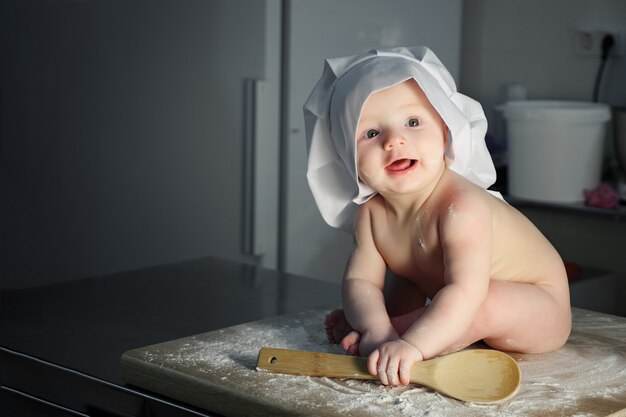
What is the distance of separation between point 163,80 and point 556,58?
1.20 m

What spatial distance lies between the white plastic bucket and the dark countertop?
1239 mm

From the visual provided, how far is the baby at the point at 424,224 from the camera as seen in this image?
82 centimetres

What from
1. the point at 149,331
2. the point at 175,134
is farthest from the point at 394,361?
the point at 175,134

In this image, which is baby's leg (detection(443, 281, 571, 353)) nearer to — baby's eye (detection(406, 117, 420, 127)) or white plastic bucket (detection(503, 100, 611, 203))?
baby's eye (detection(406, 117, 420, 127))

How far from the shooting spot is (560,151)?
2.32 metres

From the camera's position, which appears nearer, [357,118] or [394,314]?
[357,118]

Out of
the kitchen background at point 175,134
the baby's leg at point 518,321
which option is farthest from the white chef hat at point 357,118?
the kitchen background at point 175,134

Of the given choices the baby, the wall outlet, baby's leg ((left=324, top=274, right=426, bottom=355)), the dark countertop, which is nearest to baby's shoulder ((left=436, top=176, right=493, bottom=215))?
the baby

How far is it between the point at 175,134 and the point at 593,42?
1251mm

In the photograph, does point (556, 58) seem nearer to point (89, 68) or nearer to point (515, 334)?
point (89, 68)

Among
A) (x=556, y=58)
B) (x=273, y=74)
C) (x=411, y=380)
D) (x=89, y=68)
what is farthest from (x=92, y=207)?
(x=411, y=380)

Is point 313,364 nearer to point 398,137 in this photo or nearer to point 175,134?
point 398,137

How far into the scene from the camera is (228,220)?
2.41m

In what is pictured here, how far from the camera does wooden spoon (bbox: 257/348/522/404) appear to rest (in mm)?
709
